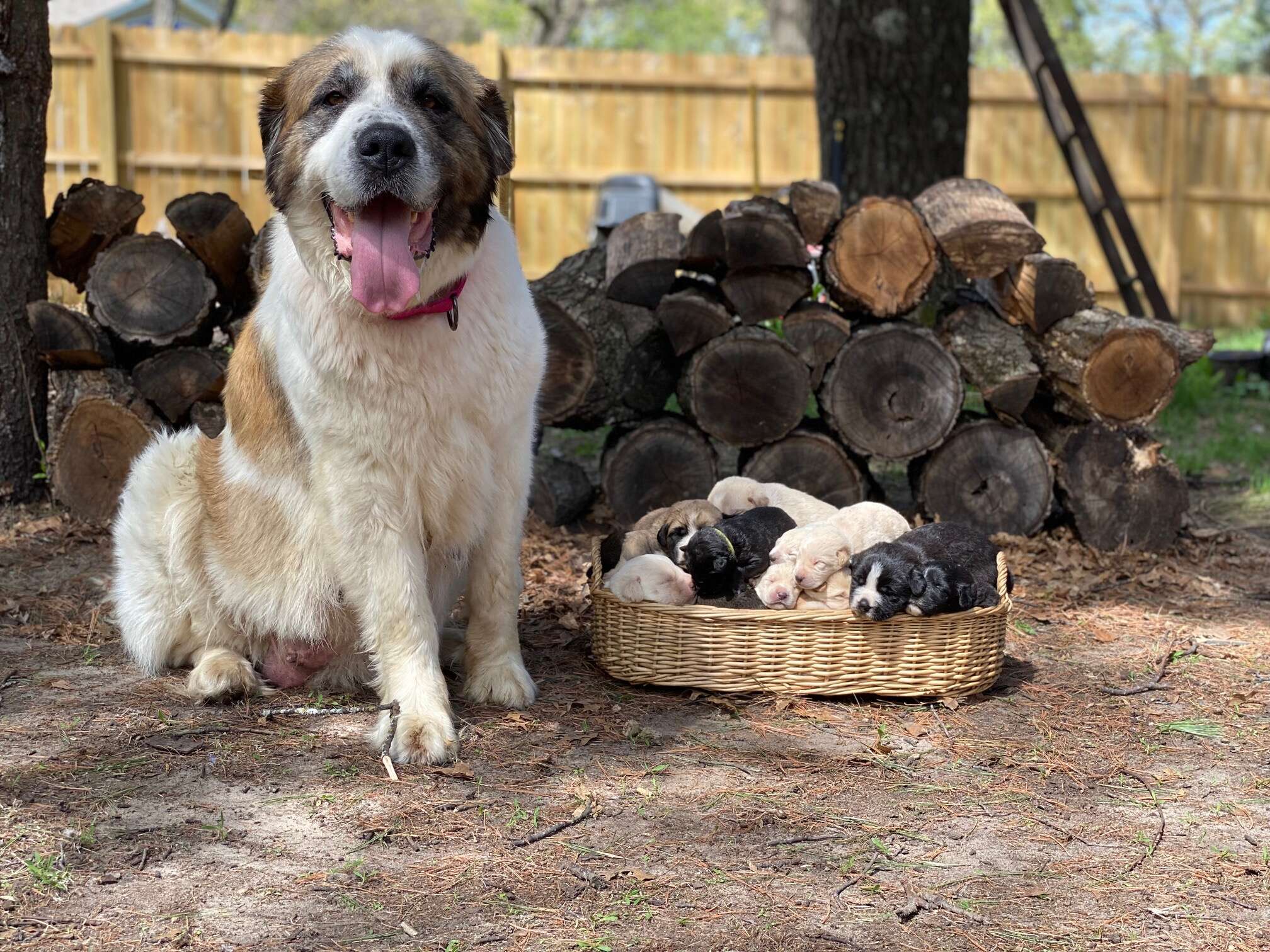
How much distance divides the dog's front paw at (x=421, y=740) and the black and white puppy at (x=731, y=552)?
1057 millimetres

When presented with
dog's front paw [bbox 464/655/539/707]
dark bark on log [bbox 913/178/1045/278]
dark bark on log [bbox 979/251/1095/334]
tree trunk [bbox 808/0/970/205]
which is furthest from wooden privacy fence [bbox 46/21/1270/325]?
dog's front paw [bbox 464/655/539/707]

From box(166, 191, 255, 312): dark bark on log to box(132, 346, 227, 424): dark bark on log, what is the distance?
33cm

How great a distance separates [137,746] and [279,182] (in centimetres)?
148

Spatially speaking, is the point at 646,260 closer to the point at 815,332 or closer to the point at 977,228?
the point at 815,332

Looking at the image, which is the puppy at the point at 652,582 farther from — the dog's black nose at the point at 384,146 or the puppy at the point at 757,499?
the dog's black nose at the point at 384,146

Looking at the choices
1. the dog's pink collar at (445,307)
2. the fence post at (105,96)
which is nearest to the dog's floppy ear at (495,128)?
the dog's pink collar at (445,307)

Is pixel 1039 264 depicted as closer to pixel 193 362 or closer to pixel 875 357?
pixel 875 357

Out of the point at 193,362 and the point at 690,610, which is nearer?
the point at 690,610

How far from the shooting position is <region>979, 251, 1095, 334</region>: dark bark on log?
16.9ft

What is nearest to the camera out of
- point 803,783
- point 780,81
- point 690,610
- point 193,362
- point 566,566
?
point 803,783

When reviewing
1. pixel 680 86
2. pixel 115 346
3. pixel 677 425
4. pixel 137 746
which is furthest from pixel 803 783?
pixel 680 86

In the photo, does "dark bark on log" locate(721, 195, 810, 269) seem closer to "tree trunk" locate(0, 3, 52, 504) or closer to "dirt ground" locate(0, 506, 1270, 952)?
"dirt ground" locate(0, 506, 1270, 952)

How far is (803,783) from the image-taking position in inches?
118

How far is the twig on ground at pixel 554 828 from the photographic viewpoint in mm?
2680
